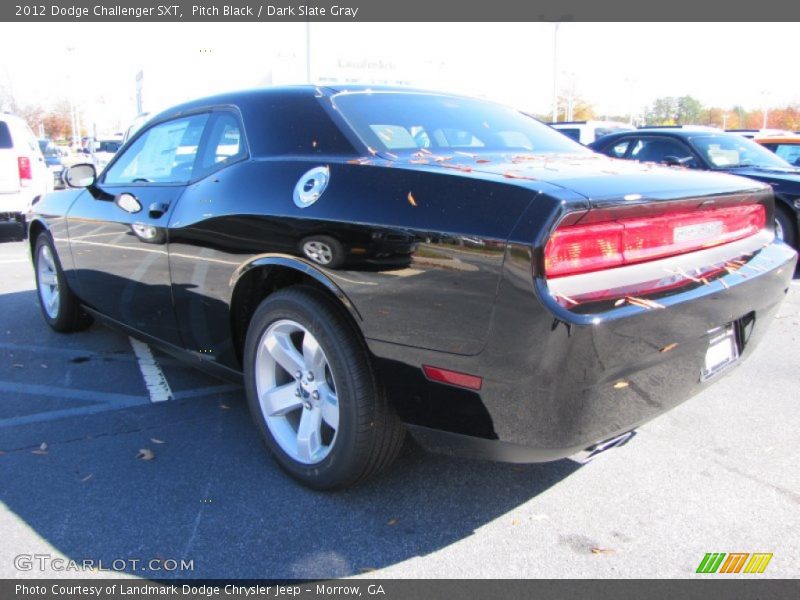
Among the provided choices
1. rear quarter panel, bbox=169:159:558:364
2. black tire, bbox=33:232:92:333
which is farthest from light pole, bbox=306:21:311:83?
rear quarter panel, bbox=169:159:558:364

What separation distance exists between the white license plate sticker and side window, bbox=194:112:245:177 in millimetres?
2104

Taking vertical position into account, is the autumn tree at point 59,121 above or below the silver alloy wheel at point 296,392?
above

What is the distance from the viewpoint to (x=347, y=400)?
7.88 ft

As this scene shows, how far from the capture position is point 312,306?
251cm

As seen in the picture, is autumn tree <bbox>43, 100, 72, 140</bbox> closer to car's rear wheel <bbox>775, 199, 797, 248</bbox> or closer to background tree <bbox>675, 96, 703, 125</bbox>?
background tree <bbox>675, 96, 703, 125</bbox>

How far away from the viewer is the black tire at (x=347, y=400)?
2.40m

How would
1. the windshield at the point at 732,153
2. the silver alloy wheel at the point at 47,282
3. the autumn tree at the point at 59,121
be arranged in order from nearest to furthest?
the silver alloy wheel at the point at 47,282 → the windshield at the point at 732,153 → the autumn tree at the point at 59,121

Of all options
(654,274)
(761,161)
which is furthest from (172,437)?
(761,161)

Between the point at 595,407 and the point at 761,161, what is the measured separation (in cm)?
743

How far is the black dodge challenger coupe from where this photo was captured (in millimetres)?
2002

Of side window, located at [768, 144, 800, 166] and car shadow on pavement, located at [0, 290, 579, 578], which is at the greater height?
side window, located at [768, 144, 800, 166]

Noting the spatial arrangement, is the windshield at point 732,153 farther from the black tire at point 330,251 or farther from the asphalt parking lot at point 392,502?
the black tire at point 330,251

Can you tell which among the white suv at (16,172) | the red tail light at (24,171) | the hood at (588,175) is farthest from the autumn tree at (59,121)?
the hood at (588,175)

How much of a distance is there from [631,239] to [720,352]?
0.70 meters
